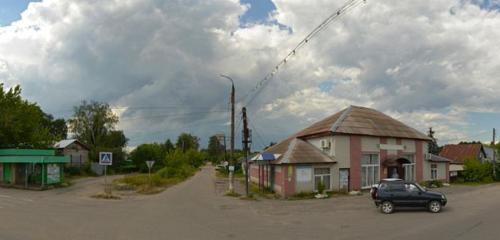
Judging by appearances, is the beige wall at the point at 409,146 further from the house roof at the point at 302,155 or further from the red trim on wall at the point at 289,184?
the red trim on wall at the point at 289,184

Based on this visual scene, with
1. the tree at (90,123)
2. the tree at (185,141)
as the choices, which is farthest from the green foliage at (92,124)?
the tree at (185,141)

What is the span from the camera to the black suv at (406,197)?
22.2 meters

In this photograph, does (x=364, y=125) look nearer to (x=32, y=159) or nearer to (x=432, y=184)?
(x=432, y=184)

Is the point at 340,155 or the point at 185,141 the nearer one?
the point at 340,155

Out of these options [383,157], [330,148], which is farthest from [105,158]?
[383,157]

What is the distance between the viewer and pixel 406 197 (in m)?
22.7

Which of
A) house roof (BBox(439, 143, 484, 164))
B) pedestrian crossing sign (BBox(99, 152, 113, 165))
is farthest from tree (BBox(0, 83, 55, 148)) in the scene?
house roof (BBox(439, 143, 484, 164))

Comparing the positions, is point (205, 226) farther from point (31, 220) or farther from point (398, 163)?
point (398, 163)

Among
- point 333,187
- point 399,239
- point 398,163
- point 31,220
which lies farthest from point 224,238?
point 398,163

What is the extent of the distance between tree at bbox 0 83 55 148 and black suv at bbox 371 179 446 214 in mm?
40327

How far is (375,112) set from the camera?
144ft

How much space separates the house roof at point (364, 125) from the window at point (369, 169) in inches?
78.0

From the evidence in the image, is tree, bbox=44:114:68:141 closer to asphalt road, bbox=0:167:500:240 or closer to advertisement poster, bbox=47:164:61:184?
advertisement poster, bbox=47:164:61:184

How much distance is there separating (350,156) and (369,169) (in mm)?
2709
